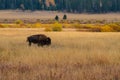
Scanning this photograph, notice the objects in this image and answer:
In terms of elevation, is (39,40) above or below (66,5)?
above

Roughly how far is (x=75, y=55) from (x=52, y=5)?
150 metres

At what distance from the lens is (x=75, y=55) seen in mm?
13656

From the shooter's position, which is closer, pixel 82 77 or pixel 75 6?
pixel 82 77

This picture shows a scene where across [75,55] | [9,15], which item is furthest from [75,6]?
[75,55]

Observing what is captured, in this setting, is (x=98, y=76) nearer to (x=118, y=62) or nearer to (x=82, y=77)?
(x=82, y=77)

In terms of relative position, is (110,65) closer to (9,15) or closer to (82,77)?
(82,77)

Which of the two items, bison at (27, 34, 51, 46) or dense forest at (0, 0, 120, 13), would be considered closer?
bison at (27, 34, 51, 46)

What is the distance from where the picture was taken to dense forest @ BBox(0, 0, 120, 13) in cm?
15862

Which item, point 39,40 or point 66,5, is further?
point 66,5

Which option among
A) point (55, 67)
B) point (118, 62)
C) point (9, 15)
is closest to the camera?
point (55, 67)

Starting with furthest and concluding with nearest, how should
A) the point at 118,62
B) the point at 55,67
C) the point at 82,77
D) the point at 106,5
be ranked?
the point at 106,5
the point at 118,62
the point at 55,67
the point at 82,77

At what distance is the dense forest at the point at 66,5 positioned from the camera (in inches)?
6245

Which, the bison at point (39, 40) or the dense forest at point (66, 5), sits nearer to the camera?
the bison at point (39, 40)

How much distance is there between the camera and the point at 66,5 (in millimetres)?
162250
